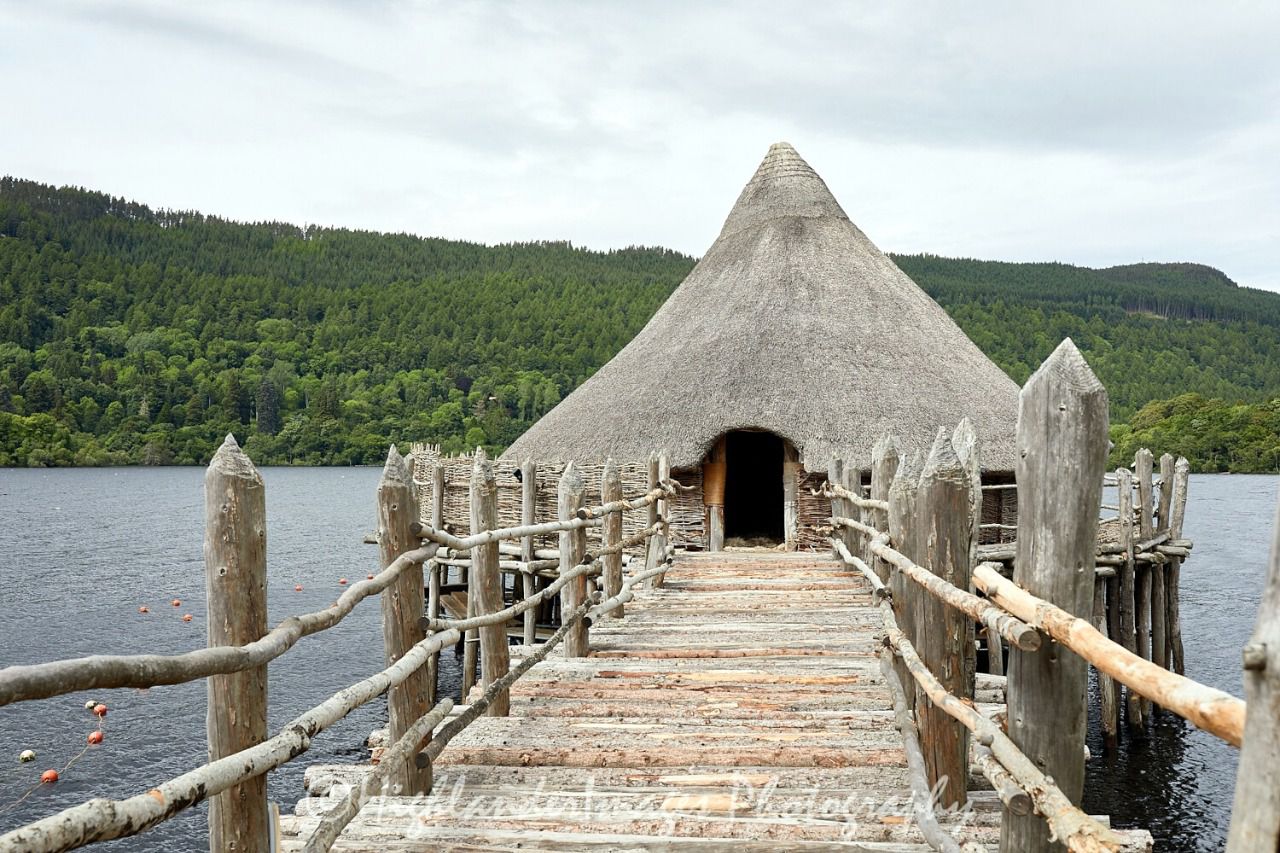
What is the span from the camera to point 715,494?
17.0 metres

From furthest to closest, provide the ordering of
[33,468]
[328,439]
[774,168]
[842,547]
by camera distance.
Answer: [33,468]
[328,439]
[774,168]
[842,547]

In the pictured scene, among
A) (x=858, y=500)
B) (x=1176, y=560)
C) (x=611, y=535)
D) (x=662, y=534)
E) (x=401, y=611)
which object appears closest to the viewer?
(x=401, y=611)

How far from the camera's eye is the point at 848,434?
1669 cm

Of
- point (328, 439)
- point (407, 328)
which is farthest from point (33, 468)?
point (407, 328)

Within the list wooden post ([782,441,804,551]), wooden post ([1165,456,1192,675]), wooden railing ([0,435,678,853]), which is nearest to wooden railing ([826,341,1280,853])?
wooden railing ([0,435,678,853])

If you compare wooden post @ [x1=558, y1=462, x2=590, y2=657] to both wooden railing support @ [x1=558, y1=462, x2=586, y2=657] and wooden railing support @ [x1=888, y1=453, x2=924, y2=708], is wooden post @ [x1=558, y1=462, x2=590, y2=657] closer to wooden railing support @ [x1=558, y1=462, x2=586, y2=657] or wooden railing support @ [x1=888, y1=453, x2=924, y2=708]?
wooden railing support @ [x1=558, y1=462, x2=586, y2=657]

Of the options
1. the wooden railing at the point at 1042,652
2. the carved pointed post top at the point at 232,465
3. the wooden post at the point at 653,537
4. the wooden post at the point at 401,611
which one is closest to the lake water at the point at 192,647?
the wooden post at the point at 653,537

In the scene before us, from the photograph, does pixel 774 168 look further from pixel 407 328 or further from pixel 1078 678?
pixel 407 328

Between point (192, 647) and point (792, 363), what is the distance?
47.4 ft

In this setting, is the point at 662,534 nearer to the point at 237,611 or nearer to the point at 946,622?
the point at 946,622

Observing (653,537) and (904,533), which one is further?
(653,537)

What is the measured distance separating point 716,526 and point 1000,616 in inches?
542

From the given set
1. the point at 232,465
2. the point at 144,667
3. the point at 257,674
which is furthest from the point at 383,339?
the point at 144,667

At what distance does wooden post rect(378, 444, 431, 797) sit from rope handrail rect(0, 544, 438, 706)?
0.49m
